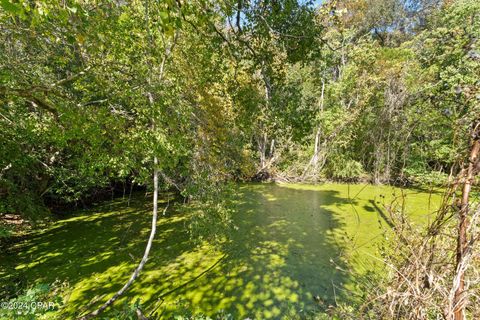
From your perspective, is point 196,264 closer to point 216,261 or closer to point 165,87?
point 216,261

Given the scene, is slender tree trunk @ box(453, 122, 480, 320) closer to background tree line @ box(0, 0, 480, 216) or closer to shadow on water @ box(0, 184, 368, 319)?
background tree line @ box(0, 0, 480, 216)

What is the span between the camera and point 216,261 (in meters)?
4.10

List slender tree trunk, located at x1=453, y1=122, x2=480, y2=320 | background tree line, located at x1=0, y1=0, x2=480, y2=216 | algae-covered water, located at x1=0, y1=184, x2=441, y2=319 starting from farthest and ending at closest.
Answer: algae-covered water, located at x1=0, y1=184, x2=441, y2=319
background tree line, located at x1=0, y1=0, x2=480, y2=216
slender tree trunk, located at x1=453, y1=122, x2=480, y2=320

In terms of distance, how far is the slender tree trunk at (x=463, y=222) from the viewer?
96 centimetres

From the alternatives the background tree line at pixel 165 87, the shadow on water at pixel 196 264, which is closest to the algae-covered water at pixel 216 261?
the shadow on water at pixel 196 264

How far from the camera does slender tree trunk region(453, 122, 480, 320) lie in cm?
96

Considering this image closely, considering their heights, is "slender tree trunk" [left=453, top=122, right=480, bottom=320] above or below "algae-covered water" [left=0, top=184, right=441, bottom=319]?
above

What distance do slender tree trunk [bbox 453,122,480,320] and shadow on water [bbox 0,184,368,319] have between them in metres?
1.19

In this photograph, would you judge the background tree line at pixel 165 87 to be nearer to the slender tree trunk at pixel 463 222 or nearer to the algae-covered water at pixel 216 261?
the slender tree trunk at pixel 463 222

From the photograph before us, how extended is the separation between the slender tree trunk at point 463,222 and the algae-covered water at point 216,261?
2.52 ft

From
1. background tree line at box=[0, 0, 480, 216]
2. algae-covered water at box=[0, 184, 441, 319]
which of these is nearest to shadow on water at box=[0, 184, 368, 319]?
algae-covered water at box=[0, 184, 441, 319]

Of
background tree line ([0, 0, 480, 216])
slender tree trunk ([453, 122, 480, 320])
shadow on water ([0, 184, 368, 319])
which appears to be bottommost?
shadow on water ([0, 184, 368, 319])

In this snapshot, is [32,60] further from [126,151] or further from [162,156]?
[162,156]

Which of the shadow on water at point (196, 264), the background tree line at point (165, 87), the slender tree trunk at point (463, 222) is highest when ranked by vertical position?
the background tree line at point (165, 87)
